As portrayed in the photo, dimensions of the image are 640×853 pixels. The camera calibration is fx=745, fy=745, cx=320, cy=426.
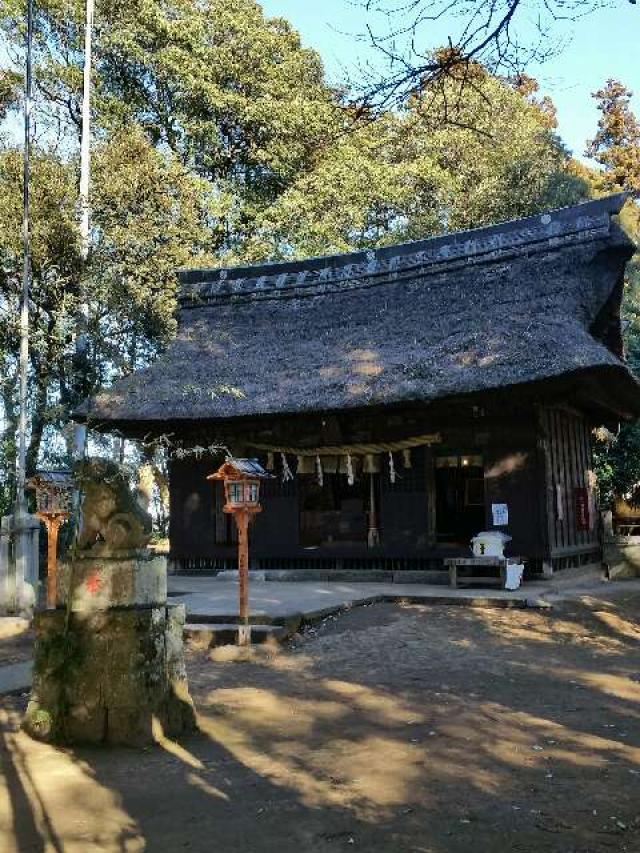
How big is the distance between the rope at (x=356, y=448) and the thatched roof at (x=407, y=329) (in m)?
1.12

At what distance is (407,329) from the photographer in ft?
50.3

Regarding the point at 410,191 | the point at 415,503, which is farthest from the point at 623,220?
the point at 415,503

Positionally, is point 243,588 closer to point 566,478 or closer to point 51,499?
point 51,499

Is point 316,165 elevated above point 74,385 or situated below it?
above

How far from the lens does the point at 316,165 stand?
27922 millimetres

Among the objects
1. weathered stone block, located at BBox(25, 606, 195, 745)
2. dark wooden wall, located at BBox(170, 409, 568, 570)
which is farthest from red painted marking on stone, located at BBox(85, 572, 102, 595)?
dark wooden wall, located at BBox(170, 409, 568, 570)

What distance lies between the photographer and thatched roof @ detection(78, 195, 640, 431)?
12883 millimetres

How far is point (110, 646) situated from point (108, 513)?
1.02 metres

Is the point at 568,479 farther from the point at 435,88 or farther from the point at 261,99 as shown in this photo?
the point at 261,99

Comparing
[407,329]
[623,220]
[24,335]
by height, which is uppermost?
[623,220]

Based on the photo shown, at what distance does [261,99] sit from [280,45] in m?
2.61

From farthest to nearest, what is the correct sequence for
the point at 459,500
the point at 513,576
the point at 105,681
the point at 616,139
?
1. the point at 616,139
2. the point at 459,500
3. the point at 513,576
4. the point at 105,681

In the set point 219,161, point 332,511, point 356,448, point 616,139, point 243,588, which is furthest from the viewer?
point 616,139

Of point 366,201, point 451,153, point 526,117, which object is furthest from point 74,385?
point 526,117
